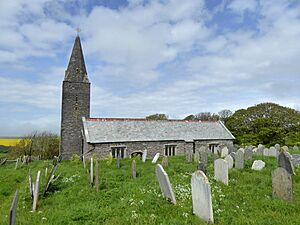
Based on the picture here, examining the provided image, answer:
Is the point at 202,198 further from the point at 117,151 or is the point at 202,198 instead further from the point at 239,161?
the point at 117,151

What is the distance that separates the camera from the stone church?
79.5 feet

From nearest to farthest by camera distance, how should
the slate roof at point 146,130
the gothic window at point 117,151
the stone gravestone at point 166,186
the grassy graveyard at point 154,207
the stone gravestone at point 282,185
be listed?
the grassy graveyard at point 154,207
the stone gravestone at point 166,186
the stone gravestone at point 282,185
the gothic window at point 117,151
the slate roof at point 146,130

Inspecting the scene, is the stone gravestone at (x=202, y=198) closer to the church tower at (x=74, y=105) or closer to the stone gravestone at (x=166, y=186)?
the stone gravestone at (x=166, y=186)

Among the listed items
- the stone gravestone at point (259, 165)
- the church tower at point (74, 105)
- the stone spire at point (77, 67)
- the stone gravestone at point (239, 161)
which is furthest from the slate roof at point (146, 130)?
the stone gravestone at point (259, 165)

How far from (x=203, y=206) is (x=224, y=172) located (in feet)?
12.4

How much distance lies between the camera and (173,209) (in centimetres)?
643

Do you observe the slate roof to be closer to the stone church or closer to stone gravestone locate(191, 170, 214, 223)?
the stone church

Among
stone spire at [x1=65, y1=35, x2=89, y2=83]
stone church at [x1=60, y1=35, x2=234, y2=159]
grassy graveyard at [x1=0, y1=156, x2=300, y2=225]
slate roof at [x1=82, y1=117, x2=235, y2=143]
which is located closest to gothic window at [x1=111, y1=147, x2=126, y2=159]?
stone church at [x1=60, y1=35, x2=234, y2=159]

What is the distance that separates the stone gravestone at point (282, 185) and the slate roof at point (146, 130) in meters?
17.6

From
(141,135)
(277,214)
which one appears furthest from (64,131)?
(277,214)

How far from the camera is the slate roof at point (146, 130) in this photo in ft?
79.9

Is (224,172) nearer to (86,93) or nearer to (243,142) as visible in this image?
(86,93)

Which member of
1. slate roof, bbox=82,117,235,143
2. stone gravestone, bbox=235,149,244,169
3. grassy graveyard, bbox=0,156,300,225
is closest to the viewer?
grassy graveyard, bbox=0,156,300,225

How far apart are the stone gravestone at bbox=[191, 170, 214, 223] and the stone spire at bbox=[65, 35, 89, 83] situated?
2575 centimetres
